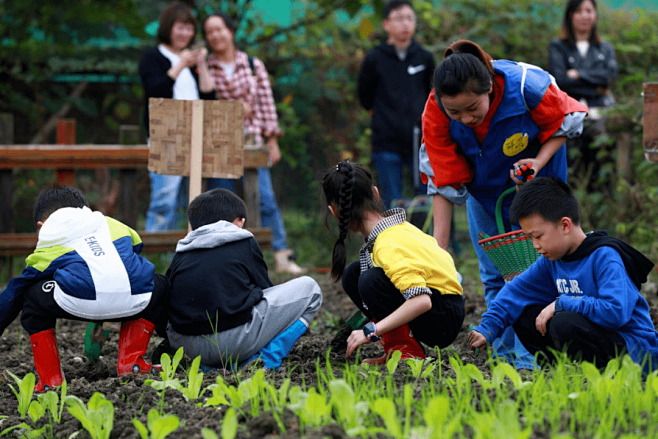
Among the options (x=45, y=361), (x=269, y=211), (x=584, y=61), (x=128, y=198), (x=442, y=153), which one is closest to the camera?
(x=45, y=361)

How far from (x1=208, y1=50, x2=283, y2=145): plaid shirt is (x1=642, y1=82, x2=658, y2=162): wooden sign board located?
3.08 meters

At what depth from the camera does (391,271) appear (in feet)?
10.7

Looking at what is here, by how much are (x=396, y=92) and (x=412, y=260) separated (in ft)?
12.2

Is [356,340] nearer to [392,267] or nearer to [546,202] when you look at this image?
[392,267]

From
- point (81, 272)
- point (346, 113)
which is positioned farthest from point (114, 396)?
point (346, 113)

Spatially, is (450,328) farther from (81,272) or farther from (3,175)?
(3,175)

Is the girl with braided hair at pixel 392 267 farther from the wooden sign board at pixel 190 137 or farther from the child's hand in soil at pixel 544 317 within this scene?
the wooden sign board at pixel 190 137

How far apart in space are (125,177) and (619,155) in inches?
156

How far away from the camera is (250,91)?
6324 mm

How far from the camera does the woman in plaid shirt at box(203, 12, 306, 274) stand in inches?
241

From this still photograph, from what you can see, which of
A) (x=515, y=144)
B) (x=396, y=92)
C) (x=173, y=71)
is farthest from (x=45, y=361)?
(x=396, y=92)

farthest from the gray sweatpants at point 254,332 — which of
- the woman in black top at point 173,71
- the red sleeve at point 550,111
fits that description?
the woman in black top at point 173,71

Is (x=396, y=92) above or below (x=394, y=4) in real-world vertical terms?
below

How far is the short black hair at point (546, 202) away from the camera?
303 cm
